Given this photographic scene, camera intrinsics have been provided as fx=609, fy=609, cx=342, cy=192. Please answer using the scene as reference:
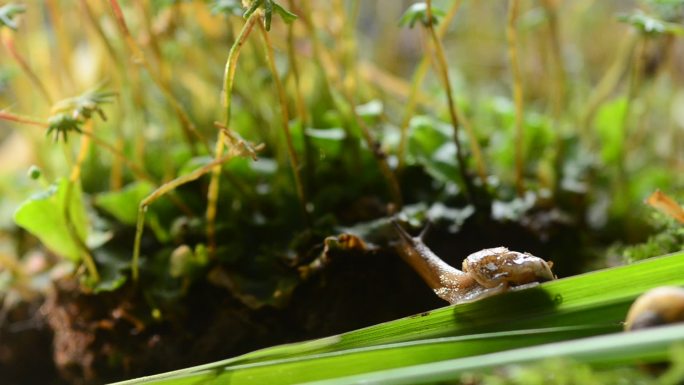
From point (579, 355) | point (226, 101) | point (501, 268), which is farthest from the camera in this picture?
point (226, 101)

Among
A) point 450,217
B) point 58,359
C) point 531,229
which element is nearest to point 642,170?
point 531,229

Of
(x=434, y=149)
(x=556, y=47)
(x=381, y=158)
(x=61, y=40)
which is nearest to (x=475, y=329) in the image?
(x=381, y=158)

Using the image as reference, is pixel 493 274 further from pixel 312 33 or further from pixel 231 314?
pixel 312 33

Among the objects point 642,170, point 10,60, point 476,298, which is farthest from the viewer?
point 10,60

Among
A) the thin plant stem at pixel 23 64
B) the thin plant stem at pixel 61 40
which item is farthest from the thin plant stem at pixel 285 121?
the thin plant stem at pixel 61 40

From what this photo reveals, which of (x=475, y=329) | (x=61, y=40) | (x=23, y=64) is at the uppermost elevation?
(x=61, y=40)

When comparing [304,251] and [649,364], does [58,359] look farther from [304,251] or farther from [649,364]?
[649,364]

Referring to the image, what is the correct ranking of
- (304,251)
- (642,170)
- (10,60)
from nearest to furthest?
(304,251)
(642,170)
(10,60)
